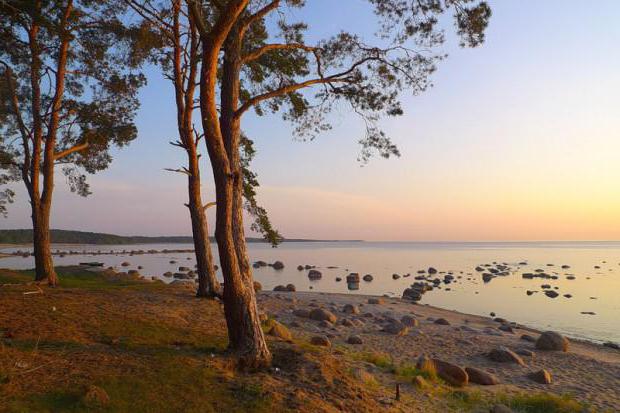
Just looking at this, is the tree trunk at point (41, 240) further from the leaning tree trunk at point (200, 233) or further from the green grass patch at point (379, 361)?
the green grass patch at point (379, 361)

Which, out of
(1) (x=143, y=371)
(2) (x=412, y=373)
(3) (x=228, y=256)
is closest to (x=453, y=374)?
(2) (x=412, y=373)

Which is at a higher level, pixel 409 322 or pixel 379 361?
pixel 379 361

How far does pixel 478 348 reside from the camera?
13664 mm

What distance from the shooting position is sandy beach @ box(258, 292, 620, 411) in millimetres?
10289

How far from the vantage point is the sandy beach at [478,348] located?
10289 millimetres

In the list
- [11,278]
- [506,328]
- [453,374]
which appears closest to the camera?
[453,374]

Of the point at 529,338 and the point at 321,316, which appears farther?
the point at 321,316

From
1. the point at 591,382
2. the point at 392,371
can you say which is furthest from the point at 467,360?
the point at 392,371

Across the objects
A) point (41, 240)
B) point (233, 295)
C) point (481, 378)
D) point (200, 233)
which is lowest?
point (481, 378)

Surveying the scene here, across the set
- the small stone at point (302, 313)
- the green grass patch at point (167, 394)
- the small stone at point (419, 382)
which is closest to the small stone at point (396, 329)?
the small stone at point (302, 313)

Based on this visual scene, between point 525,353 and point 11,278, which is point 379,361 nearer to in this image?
point 525,353

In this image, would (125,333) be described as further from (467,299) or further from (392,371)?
(467,299)

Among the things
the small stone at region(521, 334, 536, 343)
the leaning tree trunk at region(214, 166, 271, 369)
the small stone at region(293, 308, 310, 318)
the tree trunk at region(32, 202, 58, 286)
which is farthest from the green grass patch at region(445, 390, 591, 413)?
the tree trunk at region(32, 202, 58, 286)

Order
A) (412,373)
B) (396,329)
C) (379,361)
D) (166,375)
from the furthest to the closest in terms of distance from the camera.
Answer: (396,329) < (379,361) < (412,373) < (166,375)
